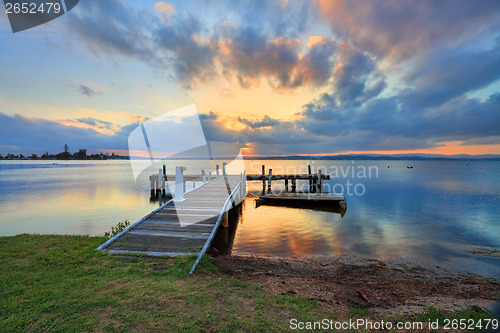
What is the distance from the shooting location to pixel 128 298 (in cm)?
450

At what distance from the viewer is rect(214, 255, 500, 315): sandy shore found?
5734mm

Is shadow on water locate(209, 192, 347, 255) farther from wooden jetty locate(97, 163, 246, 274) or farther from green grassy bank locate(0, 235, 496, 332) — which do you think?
green grassy bank locate(0, 235, 496, 332)

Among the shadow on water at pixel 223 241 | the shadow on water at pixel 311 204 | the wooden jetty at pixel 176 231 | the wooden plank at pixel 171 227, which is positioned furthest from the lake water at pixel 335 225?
the wooden plank at pixel 171 227

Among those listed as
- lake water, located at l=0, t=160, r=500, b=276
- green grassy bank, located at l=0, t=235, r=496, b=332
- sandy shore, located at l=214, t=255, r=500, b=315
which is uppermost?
green grassy bank, located at l=0, t=235, r=496, b=332

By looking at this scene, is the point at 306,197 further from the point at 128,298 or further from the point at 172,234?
the point at 128,298

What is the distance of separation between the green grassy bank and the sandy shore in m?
0.91

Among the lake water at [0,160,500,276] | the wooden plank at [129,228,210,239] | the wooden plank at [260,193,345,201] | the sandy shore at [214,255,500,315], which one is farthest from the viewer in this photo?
the wooden plank at [260,193,345,201]

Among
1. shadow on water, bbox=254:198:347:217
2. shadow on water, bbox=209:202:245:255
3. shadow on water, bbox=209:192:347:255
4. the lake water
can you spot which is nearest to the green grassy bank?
shadow on water, bbox=209:202:245:255

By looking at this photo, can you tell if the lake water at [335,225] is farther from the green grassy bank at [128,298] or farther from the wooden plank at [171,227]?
the green grassy bank at [128,298]

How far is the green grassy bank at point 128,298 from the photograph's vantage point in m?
3.80

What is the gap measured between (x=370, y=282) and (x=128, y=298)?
6895 millimetres

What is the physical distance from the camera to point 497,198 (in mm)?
30453

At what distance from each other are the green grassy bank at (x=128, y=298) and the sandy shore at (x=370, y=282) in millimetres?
907

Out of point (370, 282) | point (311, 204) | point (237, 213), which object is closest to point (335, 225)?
point (311, 204)
